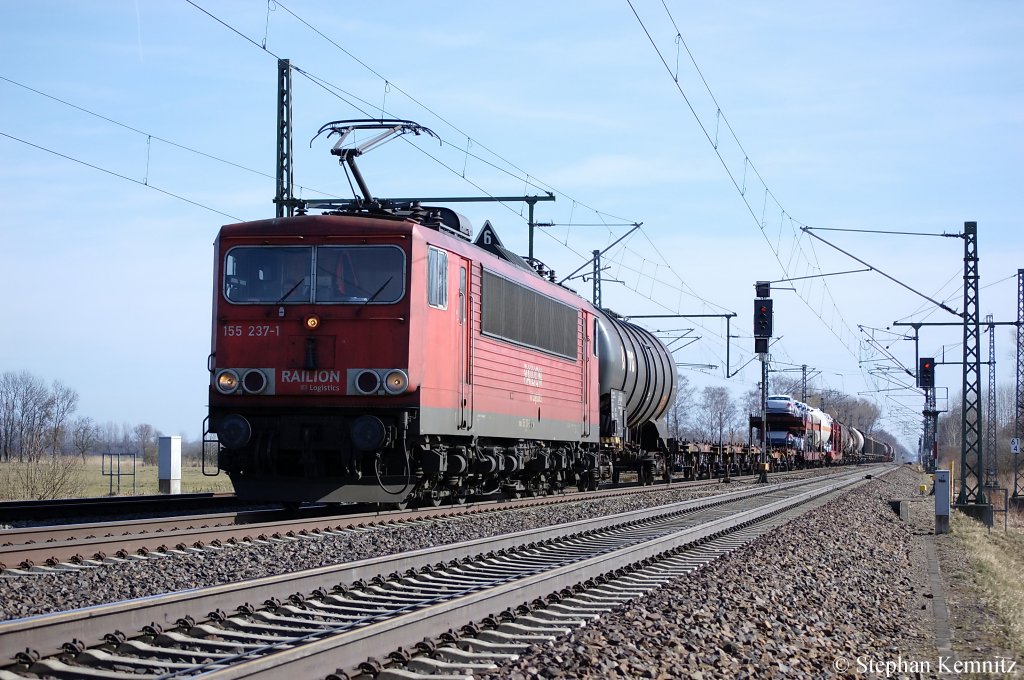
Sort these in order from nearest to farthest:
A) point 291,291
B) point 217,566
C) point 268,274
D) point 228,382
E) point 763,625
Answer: point 763,625 < point 217,566 < point 228,382 < point 291,291 < point 268,274

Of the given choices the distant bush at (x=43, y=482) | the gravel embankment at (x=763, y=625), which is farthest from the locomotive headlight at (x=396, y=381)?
the distant bush at (x=43, y=482)

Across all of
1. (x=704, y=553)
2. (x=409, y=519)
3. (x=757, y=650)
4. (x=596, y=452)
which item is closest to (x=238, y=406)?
(x=409, y=519)

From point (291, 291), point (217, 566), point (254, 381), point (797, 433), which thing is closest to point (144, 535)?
point (217, 566)

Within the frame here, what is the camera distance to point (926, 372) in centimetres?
3581

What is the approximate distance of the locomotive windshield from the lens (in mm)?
12953

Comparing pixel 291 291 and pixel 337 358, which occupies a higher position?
pixel 291 291

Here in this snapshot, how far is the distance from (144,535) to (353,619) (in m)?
4.12

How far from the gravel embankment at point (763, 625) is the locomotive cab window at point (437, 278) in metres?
4.73

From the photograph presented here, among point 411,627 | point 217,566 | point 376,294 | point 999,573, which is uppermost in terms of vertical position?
point 376,294

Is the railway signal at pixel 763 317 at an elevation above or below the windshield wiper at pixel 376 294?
above

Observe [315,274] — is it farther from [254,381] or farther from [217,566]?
[217,566]

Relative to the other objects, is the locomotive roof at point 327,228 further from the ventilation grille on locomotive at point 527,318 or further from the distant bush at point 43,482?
the distant bush at point 43,482

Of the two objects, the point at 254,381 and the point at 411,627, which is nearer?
the point at 411,627

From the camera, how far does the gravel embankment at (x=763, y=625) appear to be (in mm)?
5793
